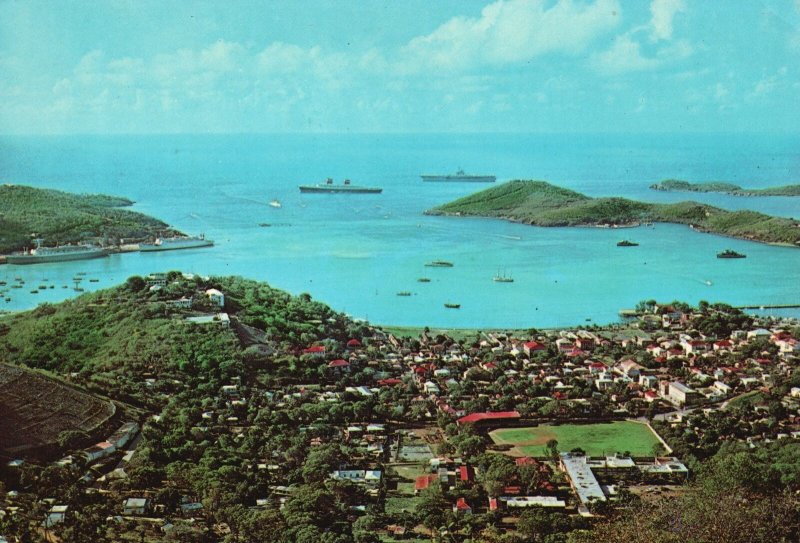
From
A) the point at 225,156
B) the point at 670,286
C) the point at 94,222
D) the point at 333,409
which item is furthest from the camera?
the point at 225,156

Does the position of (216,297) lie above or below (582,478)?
above

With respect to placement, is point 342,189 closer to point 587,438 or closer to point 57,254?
point 57,254

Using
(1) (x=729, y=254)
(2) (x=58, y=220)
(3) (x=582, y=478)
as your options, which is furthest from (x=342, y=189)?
(3) (x=582, y=478)

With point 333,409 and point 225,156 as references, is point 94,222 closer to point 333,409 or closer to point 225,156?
point 333,409

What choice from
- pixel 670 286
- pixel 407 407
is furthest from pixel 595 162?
pixel 407 407

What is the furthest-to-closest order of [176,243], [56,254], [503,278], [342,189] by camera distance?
1. [342,189]
2. [176,243]
3. [56,254]
4. [503,278]

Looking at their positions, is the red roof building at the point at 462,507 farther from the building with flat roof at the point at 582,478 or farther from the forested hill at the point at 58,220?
the forested hill at the point at 58,220

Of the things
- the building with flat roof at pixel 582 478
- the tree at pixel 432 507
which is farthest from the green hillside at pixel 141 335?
the building with flat roof at pixel 582 478
